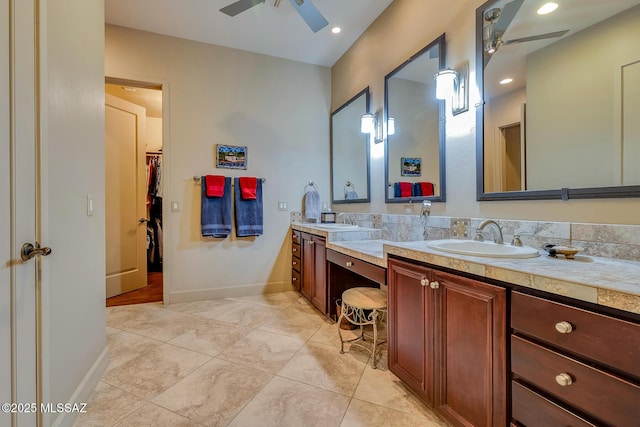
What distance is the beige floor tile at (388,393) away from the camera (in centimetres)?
150

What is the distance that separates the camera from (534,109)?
5.02 feet

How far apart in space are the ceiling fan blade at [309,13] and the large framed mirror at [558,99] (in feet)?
4.11

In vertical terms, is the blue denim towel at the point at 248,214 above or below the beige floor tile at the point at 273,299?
above

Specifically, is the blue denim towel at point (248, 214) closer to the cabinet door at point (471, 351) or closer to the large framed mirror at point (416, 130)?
the large framed mirror at point (416, 130)

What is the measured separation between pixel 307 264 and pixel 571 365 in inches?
93.8

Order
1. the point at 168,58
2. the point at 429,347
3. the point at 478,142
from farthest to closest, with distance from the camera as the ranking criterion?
the point at 168,58
the point at 478,142
the point at 429,347

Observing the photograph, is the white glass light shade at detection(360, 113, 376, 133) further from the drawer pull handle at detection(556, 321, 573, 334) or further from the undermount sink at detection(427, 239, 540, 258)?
the drawer pull handle at detection(556, 321, 573, 334)

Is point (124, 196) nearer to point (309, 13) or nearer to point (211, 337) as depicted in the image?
point (211, 337)

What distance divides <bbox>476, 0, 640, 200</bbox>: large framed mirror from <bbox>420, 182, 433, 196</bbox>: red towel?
1.44 ft

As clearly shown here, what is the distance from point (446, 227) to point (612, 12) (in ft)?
4.31

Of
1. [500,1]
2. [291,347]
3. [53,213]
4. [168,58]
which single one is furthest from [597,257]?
[168,58]

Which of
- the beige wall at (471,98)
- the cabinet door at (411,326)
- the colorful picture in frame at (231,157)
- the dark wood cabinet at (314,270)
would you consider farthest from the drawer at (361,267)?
the colorful picture in frame at (231,157)

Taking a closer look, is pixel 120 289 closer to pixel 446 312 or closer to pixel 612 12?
pixel 446 312

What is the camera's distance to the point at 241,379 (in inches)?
69.5
